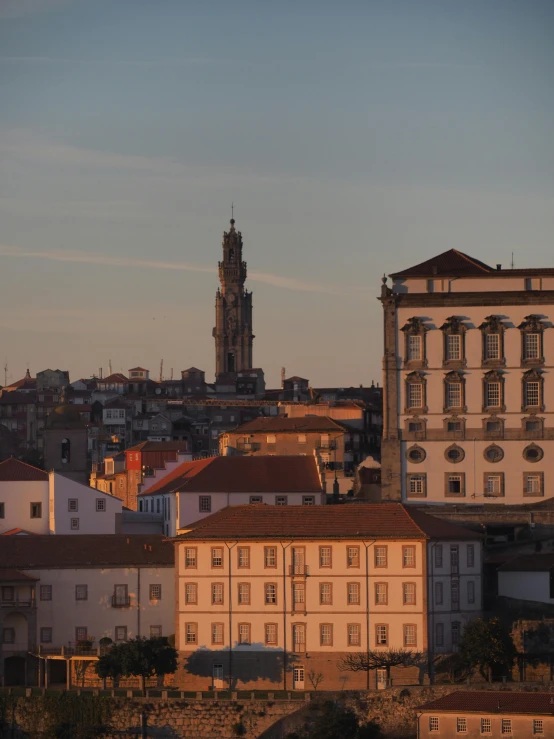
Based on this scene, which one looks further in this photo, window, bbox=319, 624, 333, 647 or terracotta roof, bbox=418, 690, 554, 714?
window, bbox=319, 624, 333, 647

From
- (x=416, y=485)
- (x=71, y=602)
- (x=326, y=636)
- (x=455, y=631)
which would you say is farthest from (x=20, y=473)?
(x=455, y=631)

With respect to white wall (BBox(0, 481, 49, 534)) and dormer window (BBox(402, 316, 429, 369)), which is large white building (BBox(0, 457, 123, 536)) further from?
dormer window (BBox(402, 316, 429, 369))

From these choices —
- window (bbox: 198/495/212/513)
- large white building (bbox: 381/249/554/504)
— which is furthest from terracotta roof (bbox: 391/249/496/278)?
window (bbox: 198/495/212/513)

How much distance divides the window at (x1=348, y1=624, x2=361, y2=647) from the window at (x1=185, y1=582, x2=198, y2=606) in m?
6.85

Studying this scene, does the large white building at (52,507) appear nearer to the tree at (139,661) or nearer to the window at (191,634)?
the window at (191,634)

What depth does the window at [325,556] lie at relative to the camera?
96.9 m

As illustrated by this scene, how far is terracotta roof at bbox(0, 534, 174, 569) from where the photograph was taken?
10169 cm

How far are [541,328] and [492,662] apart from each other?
28.4 metres

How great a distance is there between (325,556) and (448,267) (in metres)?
26.8

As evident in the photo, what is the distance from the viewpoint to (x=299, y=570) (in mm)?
97000

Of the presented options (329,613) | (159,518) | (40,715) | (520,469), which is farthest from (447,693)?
(159,518)

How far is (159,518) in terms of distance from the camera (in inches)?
4894

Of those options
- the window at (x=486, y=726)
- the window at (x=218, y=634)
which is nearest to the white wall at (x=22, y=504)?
the window at (x=218, y=634)

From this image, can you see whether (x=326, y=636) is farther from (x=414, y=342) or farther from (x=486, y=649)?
(x=414, y=342)
